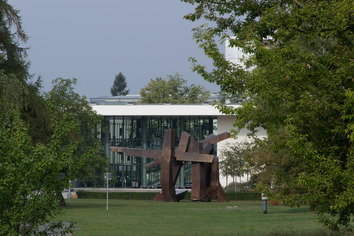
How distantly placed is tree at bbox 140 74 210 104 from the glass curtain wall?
10.9 metres

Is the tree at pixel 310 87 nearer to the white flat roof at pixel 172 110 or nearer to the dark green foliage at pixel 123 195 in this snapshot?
the dark green foliage at pixel 123 195

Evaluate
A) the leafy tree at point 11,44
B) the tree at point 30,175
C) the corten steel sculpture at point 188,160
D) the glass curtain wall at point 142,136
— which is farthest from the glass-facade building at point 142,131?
the tree at point 30,175

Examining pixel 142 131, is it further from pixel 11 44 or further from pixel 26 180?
pixel 26 180

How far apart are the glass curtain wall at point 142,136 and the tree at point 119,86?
69.3m

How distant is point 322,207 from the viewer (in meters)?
14.2

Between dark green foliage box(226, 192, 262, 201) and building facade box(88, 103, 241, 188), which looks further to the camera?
building facade box(88, 103, 241, 188)

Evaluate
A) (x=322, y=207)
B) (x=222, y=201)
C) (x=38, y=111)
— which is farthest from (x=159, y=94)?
(x=322, y=207)

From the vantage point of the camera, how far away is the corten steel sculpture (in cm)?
4619

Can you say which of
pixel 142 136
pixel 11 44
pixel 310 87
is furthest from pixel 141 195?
pixel 310 87

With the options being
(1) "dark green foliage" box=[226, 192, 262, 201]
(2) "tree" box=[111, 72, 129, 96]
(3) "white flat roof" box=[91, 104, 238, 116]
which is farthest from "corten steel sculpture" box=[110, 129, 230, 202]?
(2) "tree" box=[111, 72, 129, 96]

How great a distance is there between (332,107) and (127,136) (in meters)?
66.5

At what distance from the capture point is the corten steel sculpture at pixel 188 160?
46188mm

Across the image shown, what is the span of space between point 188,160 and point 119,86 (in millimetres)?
103267

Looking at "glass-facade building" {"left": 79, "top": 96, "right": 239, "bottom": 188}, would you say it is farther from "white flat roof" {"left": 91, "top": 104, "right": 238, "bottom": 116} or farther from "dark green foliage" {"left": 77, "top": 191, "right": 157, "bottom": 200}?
"dark green foliage" {"left": 77, "top": 191, "right": 157, "bottom": 200}
